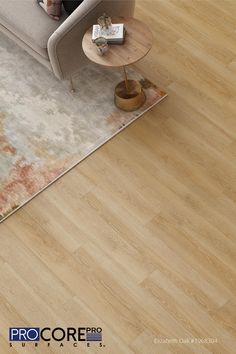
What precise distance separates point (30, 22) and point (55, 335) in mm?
2162

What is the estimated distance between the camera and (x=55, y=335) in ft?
10.8

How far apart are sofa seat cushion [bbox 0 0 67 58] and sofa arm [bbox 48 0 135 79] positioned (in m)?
0.13

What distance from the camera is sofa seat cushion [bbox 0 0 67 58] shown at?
155 inches

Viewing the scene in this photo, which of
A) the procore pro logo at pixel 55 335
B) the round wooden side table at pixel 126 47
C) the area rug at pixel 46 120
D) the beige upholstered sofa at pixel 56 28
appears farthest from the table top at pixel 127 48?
the procore pro logo at pixel 55 335

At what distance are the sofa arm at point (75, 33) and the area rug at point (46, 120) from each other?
248mm

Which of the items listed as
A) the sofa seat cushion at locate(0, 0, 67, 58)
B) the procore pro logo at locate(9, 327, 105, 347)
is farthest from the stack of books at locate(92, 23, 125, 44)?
the procore pro logo at locate(9, 327, 105, 347)

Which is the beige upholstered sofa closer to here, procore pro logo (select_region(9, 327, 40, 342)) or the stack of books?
the stack of books

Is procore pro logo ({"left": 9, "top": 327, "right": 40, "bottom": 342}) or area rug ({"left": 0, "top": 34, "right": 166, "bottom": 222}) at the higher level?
area rug ({"left": 0, "top": 34, "right": 166, "bottom": 222})

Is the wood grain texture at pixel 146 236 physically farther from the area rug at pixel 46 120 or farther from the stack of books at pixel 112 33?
the stack of books at pixel 112 33

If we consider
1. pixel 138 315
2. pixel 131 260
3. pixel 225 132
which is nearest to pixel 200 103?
pixel 225 132

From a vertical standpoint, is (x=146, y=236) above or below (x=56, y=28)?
below

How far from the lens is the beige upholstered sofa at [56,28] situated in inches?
148

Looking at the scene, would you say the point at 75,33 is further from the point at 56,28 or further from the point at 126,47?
the point at 126,47

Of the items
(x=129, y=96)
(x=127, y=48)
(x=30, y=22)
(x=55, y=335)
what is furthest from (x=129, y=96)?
(x=55, y=335)
